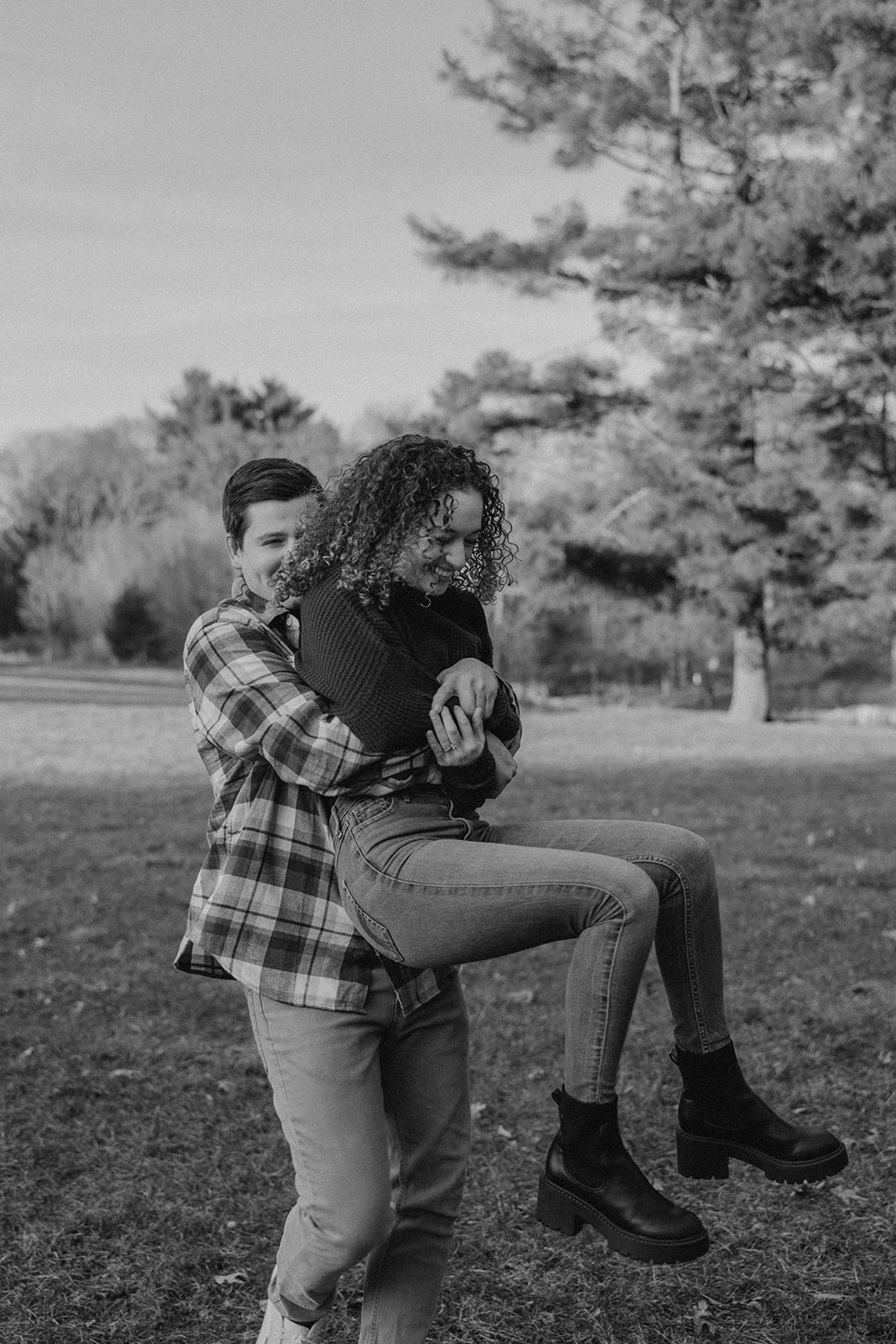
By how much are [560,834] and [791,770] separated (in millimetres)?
12757

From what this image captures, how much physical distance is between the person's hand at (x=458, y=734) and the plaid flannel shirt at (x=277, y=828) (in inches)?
4.5

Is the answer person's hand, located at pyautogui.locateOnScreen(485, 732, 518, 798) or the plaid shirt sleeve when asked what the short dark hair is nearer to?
the plaid shirt sleeve

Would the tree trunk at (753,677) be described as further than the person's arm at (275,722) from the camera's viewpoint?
Yes

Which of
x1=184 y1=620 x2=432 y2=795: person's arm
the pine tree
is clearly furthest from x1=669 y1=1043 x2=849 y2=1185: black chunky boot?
the pine tree

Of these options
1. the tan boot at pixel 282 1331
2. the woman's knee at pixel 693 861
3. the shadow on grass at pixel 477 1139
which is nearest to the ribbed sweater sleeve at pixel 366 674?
the woman's knee at pixel 693 861

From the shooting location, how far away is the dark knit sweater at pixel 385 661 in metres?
2.63

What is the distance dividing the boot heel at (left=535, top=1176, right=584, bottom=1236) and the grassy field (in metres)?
1.01

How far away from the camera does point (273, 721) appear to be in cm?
265

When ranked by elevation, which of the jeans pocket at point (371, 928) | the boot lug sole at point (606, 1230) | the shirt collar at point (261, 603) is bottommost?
the boot lug sole at point (606, 1230)

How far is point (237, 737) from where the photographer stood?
2.71 meters

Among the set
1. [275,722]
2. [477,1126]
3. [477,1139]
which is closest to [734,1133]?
[275,722]

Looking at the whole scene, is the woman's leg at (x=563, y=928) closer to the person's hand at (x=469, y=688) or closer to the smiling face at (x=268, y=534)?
the person's hand at (x=469, y=688)

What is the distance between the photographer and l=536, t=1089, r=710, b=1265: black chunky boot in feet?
8.49

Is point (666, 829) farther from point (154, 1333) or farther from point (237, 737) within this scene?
point (154, 1333)
